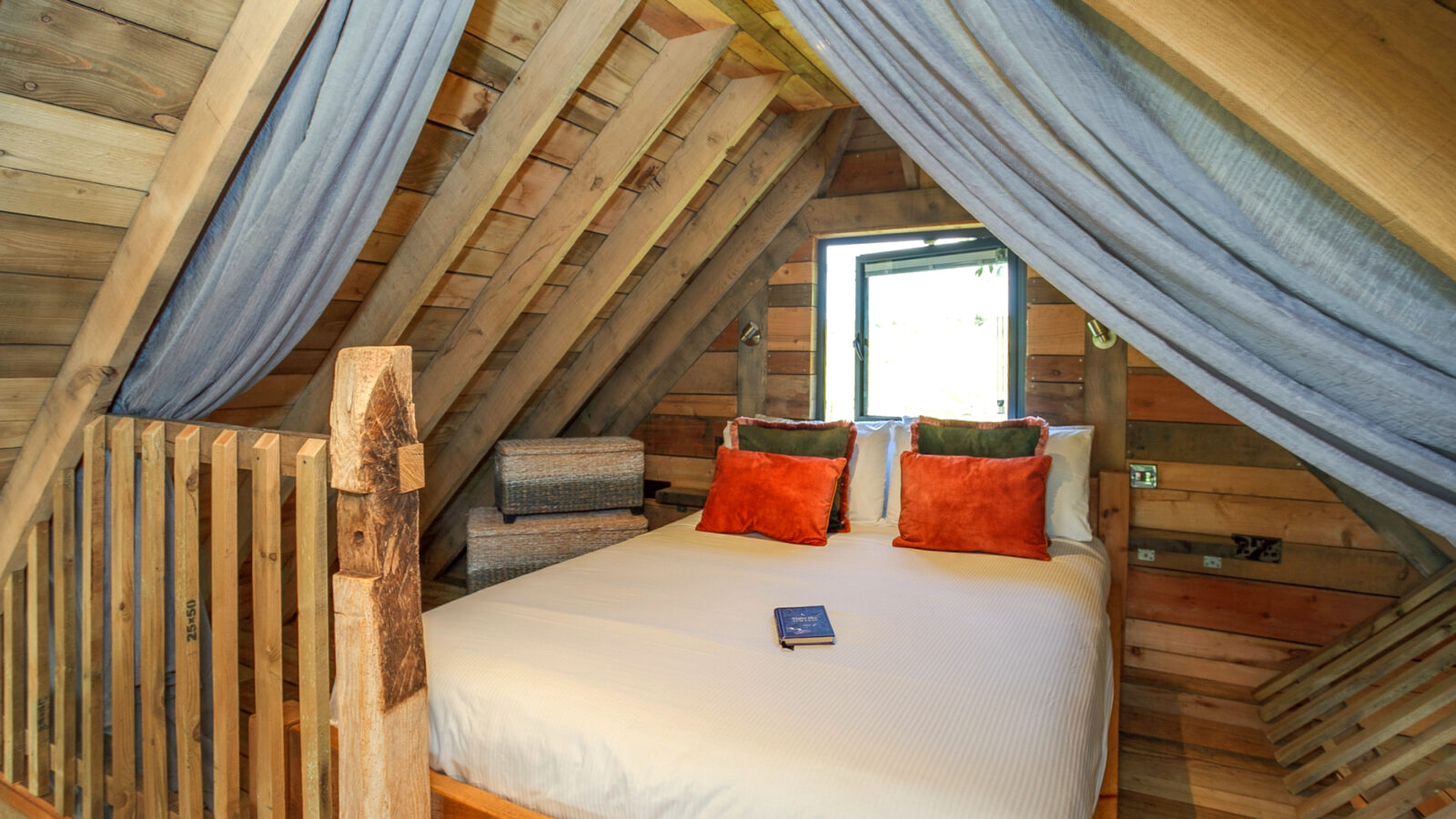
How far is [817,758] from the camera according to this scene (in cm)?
123

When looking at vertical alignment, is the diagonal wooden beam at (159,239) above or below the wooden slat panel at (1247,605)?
above

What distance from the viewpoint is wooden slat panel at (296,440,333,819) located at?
1335 mm

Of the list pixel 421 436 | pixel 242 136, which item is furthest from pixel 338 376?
pixel 421 436

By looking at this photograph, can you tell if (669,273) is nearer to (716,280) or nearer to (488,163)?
(716,280)

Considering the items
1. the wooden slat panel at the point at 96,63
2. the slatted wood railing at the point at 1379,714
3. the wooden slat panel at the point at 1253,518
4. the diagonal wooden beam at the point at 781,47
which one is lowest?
the slatted wood railing at the point at 1379,714

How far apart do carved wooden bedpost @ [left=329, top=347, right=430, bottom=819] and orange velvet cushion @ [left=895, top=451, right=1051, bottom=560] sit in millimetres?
1643

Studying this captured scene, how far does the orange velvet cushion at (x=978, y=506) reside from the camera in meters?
2.42

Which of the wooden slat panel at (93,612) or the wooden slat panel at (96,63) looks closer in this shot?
the wooden slat panel at (96,63)

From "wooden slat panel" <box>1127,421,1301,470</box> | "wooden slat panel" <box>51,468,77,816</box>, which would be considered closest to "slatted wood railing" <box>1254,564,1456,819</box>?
"wooden slat panel" <box>1127,421,1301,470</box>

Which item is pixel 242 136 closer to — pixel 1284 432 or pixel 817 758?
pixel 817 758

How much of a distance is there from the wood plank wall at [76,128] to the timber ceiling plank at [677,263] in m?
1.82

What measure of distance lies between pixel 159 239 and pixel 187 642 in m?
0.82

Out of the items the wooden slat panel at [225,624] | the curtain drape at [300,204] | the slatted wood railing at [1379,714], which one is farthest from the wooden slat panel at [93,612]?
the slatted wood railing at [1379,714]

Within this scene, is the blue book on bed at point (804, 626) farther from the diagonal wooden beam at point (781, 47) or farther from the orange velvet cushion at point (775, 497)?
the diagonal wooden beam at point (781, 47)
